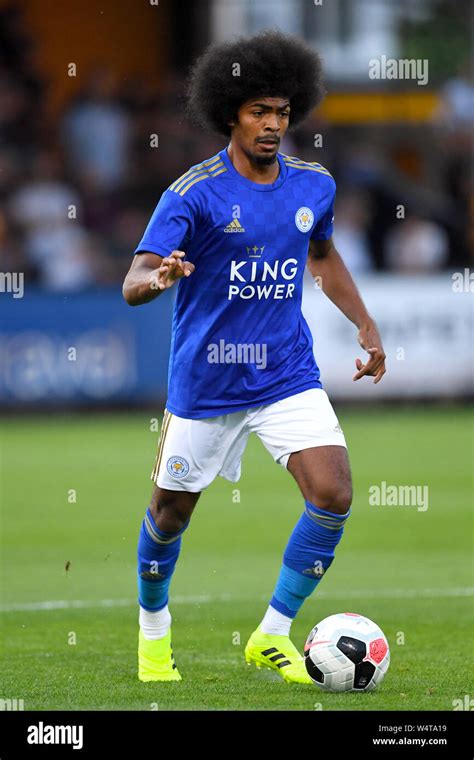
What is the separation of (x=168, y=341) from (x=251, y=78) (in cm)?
1229


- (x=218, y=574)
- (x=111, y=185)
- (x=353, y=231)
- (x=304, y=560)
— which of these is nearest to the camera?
(x=304, y=560)

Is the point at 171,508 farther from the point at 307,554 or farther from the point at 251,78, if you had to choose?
the point at 251,78

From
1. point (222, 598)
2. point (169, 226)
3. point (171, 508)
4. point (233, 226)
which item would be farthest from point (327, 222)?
point (222, 598)

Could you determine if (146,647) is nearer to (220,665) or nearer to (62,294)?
(220,665)

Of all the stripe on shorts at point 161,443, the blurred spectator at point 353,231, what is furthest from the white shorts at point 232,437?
the blurred spectator at point 353,231

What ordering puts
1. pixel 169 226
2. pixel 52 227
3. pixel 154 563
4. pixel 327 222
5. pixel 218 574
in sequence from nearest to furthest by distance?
pixel 169 226
pixel 154 563
pixel 327 222
pixel 218 574
pixel 52 227

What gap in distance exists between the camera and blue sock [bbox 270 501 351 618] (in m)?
6.86

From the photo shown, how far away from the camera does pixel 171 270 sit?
19.9ft

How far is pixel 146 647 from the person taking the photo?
708 cm

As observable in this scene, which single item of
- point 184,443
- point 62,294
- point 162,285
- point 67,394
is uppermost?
point 162,285

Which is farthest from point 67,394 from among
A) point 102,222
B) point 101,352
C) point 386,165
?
point 386,165

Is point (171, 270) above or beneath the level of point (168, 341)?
above

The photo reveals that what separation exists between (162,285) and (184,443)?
1074mm

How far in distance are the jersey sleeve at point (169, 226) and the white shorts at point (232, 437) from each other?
865 mm
